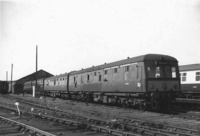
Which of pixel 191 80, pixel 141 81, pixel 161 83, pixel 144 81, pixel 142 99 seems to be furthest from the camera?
pixel 191 80

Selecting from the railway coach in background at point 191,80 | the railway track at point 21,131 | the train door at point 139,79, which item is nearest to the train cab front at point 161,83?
the train door at point 139,79

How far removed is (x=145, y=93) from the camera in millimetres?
14477

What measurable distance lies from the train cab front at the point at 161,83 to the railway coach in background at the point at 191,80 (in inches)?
173

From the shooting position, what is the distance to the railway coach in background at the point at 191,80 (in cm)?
1890

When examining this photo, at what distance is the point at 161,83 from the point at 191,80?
19.9 ft

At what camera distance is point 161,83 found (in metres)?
14.7

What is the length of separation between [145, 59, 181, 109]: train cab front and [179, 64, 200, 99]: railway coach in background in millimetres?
4397

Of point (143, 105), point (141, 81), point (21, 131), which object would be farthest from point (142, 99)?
point (21, 131)

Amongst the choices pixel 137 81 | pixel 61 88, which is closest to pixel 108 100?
pixel 137 81

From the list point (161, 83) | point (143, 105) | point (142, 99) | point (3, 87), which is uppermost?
point (161, 83)

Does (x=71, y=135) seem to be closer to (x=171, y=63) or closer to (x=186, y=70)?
(x=171, y=63)

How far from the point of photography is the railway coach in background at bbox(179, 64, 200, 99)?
1890cm

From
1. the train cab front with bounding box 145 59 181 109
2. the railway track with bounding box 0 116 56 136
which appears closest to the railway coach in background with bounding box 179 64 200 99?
the train cab front with bounding box 145 59 181 109

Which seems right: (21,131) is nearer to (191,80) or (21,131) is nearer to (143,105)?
(143,105)
